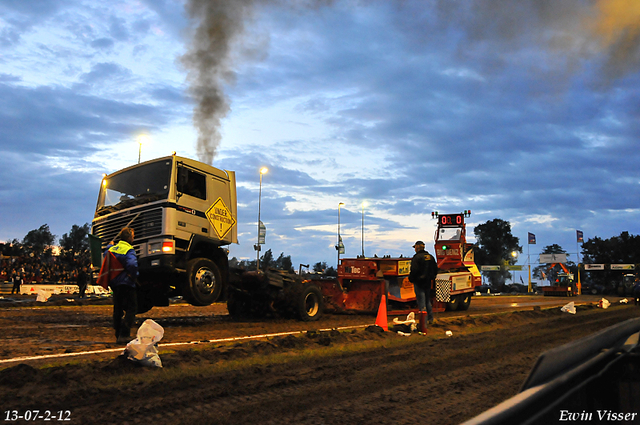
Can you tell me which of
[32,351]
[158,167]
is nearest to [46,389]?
[32,351]

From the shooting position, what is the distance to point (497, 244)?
108 meters

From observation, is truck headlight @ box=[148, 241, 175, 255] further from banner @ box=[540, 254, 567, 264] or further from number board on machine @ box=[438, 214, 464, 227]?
banner @ box=[540, 254, 567, 264]

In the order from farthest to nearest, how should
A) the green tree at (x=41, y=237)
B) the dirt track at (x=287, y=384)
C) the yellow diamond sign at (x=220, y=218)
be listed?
the green tree at (x=41, y=237)
the yellow diamond sign at (x=220, y=218)
the dirt track at (x=287, y=384)

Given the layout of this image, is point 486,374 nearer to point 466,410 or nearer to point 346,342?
point 466,410

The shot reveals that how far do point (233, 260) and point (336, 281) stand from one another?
4.40m

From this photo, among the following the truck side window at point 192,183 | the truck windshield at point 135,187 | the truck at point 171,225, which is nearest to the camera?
the truck at point 171,225

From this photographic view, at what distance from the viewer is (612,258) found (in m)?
89.2

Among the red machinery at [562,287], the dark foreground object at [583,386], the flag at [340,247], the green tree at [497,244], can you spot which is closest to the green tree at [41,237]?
the flag at [340,247]

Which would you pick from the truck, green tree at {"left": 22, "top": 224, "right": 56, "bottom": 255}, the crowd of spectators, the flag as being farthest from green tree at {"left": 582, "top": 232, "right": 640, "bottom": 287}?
green tree at {"left": 22, "top": 224, "right": 56, "bottom": 255}

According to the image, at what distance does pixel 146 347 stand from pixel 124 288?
2029mm

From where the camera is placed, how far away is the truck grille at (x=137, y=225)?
9195 mm

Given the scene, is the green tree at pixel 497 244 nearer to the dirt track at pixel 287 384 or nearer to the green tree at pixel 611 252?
the green tree at pixel 611 252

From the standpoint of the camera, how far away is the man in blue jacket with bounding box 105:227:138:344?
23.3ft

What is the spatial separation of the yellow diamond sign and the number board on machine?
33.7ft
